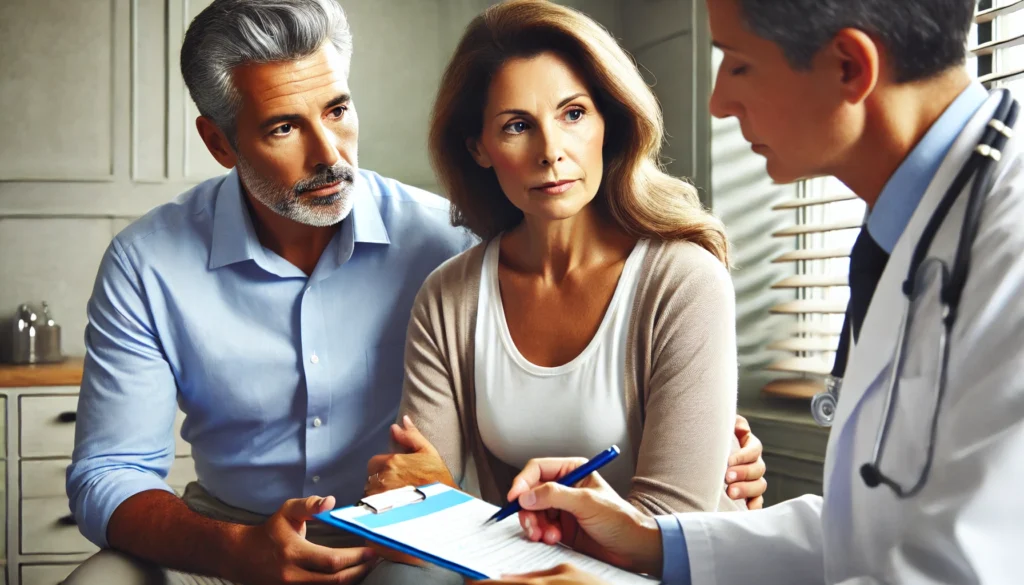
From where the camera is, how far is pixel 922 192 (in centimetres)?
89

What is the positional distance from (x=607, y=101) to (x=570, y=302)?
0.35 meters

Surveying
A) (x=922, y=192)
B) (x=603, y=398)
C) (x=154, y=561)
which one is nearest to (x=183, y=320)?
(x=154, y=561)

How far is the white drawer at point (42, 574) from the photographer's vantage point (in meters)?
3.19

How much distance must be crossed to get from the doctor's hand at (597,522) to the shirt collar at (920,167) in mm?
469

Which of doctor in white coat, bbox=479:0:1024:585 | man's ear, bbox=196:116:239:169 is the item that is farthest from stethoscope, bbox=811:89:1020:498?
man's ear, bbox=196:116:239:169

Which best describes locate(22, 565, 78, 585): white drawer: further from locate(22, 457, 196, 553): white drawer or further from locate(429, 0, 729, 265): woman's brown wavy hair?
locate(429, 0, 729, 265): woman's brown wavy hair

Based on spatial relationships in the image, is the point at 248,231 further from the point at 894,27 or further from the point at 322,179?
the point at 894,27

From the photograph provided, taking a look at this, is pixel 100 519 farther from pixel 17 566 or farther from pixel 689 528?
pixel 17 566

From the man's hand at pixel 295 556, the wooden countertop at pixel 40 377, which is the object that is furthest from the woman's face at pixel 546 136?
the wooden countertop at pixel 40 377

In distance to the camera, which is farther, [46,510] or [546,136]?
[46,510]

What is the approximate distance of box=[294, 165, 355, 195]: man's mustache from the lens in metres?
1.85

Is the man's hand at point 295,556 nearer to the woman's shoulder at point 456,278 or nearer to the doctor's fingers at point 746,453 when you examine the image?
the woman's shoulder at point 456,278

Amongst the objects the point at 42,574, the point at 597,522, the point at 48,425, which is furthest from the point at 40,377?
the point at 597,522

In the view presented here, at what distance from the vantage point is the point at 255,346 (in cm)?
190
